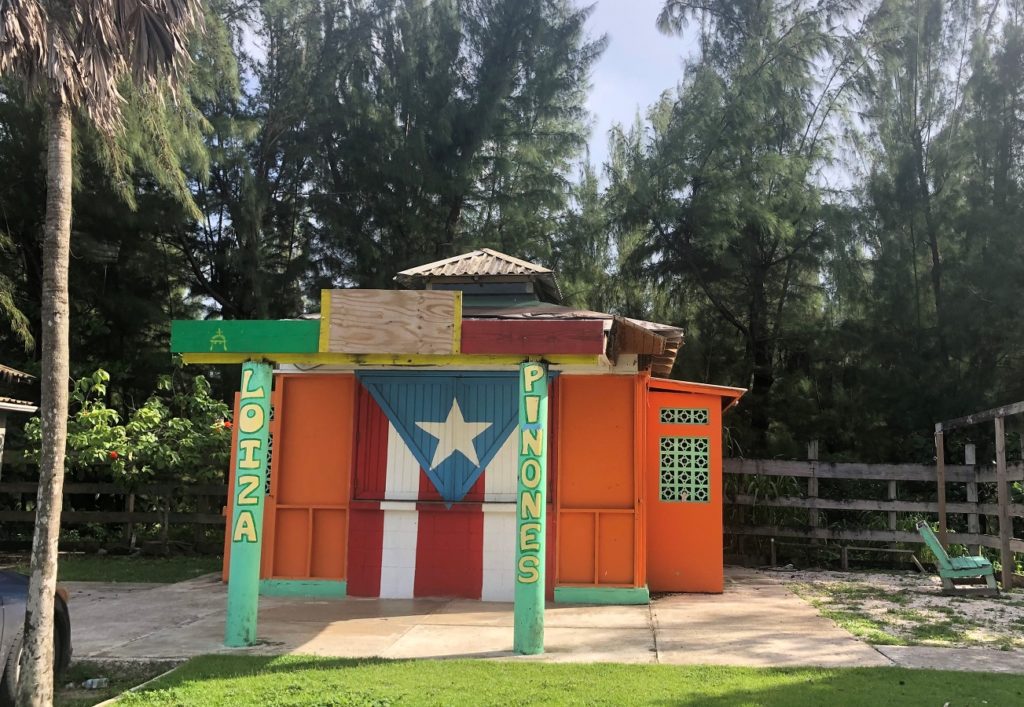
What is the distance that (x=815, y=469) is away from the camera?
12.4m

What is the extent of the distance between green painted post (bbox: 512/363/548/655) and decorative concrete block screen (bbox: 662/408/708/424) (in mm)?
3580

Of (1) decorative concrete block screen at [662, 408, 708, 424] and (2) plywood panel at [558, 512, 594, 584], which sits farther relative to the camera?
(1) decorative concrete block screen at [662, 408, 708, 424]

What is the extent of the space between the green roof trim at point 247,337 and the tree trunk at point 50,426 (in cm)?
179

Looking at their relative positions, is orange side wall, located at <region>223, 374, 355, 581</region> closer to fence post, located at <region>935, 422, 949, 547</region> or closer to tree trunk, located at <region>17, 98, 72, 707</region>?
tree trunk, located at <region>17, 98, 72, 707</region>

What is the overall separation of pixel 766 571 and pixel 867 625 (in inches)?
186

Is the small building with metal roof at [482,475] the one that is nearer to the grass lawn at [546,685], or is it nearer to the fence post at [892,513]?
the grass lawn at [546,685]

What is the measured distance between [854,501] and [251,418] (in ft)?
31.0

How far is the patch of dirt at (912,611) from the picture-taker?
22.6ft

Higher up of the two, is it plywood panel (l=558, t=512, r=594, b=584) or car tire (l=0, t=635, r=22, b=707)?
plywood panel (l=558, t=512, r=594, b=584)

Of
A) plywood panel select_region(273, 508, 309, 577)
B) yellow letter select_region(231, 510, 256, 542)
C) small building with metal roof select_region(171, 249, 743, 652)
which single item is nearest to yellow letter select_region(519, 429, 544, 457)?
small building with metal roof select_region(171, 249, 743, 652)

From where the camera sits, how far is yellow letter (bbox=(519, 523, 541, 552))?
6.46 meters

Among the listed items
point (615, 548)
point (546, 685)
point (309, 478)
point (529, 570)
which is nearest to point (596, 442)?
point (615, 548)

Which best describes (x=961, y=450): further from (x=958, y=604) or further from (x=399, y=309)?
(x=399, y=309)

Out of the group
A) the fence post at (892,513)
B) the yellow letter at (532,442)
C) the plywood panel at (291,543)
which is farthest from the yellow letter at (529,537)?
the fence post at (892,513)
